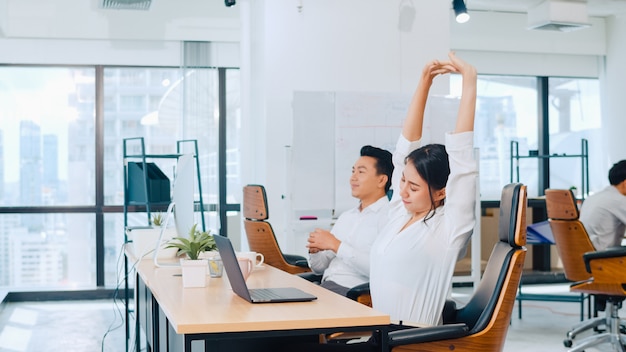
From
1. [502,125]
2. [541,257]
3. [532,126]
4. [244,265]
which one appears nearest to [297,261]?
[244,265]

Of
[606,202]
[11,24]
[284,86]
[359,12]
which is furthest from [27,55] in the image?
[606,202]

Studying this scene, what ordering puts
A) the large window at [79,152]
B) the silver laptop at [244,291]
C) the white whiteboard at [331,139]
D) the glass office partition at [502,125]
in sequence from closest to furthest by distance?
the silver laptop at [244,291] → the white whiteboard at [331,139] → the large window at [79,152] → the glass office partition at [502,125]

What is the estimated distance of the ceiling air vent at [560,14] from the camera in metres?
6.61

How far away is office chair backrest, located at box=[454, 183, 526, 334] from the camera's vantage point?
2.28 m

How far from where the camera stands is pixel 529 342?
205 inches

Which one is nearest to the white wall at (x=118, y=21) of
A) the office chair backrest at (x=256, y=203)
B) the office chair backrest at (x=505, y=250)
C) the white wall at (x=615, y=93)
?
the office chair backrest at (x=256, y=203)

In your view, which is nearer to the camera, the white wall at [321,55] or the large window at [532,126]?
the white wall at [321,55]

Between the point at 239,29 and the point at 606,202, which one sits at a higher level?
the point at 239,29

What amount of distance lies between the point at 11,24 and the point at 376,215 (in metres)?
→ 5.29

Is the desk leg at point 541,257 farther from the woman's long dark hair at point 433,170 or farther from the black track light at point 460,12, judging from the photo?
the woman's long dark hair at point 433,170

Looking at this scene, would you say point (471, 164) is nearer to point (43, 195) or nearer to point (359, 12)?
point (359, 12)

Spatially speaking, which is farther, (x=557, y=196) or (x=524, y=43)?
(x=524, y=43)

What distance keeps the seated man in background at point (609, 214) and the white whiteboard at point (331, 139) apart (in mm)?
1604

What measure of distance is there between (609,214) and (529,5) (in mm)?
2502
